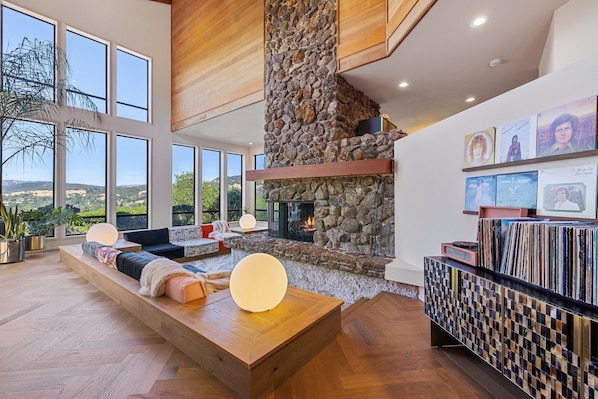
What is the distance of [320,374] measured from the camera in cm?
153

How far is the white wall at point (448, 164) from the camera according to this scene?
156 centimetres

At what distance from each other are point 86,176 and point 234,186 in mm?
4139

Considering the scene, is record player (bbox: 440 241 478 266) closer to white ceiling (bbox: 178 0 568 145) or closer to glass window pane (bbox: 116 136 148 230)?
white ceiling (bbox: 178 0 568 145)

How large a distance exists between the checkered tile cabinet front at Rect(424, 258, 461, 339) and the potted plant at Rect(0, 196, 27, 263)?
6.05 metres

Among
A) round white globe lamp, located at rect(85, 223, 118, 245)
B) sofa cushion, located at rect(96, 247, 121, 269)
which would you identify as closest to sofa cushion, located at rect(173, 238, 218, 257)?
round white globe lamp, located at rect(85, 223, 118, 245)

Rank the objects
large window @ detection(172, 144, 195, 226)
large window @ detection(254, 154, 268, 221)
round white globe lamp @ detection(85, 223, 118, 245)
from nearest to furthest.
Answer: round white globe lamp @ detection(85, 223, 118, 245) < large window @ detection(172, 144, 195, 226) < large window @ detection(254, 154, 268, 221)

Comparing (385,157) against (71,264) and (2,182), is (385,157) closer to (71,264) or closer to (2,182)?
(71,264)

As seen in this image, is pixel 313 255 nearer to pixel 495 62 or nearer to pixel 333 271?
pixel 333 271

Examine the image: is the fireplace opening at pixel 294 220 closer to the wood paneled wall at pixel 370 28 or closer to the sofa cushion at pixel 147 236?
the wood paneled wall at pixel 370 28

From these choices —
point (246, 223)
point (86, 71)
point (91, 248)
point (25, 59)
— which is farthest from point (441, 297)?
point (86, 71)

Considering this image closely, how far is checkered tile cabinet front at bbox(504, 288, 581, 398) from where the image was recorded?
3.10 feet

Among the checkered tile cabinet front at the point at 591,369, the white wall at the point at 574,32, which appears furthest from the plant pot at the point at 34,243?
the white wall at the point at 574,32

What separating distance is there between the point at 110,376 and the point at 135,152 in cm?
664

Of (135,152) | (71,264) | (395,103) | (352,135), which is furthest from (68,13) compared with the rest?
(395,103)
